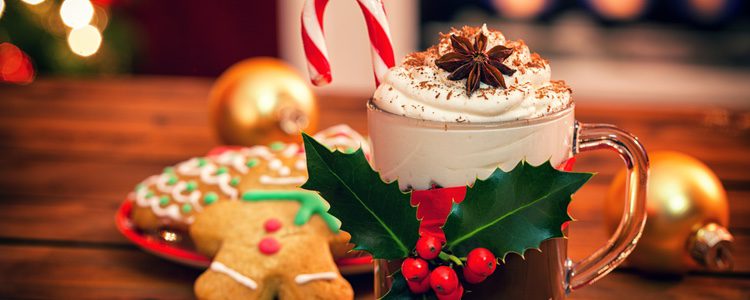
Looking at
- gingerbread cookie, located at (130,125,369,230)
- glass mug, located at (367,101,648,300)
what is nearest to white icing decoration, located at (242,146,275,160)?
gingerbread cookie, located at (130,125,369,230)

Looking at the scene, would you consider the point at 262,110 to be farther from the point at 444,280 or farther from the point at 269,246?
the point at 444,280

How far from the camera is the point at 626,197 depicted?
0.79 m

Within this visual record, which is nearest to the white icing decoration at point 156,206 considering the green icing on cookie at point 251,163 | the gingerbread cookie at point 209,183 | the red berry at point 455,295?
the gingerbread cookie at point 209,183

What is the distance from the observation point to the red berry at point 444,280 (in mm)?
676

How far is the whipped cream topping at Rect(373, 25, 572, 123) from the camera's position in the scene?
0.70 metres

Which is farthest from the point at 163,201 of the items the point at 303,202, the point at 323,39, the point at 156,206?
the point at 323,39

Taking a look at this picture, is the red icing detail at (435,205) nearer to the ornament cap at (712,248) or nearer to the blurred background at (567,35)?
the ornament cap at (712,248)

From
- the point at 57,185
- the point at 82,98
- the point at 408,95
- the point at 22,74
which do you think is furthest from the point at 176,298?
the point at 22,74

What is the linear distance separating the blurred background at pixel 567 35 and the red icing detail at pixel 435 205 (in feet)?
7.67

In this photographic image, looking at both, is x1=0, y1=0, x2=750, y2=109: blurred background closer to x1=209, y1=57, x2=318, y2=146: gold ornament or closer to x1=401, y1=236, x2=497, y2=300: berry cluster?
x1=209, y1=57, x2=318, y2=146: gold ornament

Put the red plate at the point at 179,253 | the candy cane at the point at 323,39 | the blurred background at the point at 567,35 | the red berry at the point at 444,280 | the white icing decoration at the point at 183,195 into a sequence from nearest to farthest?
the red berry at the point at 444,280
the candy cane at the point at 323,39
the red plate at the point at 179,253
the white icing decoration at the point at 183,195
the blurred background at the point at 567,35

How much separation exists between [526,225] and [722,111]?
1.14 meters

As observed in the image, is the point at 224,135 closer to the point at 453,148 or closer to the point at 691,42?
the point at 453,148

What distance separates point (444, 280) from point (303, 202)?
306mm
